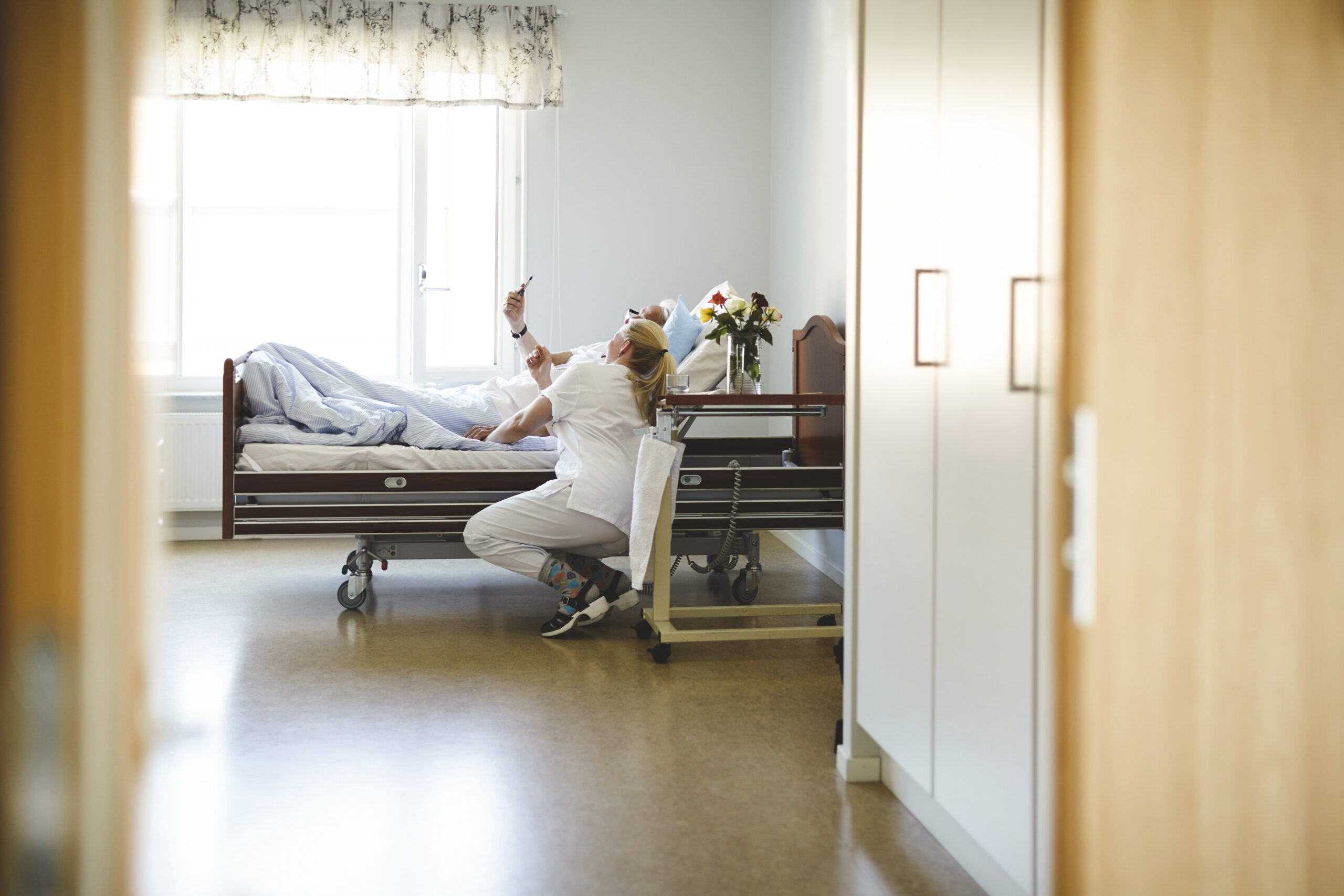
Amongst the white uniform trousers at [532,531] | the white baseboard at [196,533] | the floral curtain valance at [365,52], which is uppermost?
the floral curtain valance at [365,52]

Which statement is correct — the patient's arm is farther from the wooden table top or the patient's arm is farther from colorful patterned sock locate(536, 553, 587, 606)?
the wooden table top

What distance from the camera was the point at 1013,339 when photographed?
1460mm

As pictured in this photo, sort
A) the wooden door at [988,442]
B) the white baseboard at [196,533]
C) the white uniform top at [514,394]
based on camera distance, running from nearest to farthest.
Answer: the wooden door at [988,442], the white uniform top at [514,394], the white baseboard at [196,533]

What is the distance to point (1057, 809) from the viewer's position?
1.10 m

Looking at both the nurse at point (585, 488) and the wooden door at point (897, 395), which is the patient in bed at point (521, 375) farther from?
the wooden door at point (897, 395)

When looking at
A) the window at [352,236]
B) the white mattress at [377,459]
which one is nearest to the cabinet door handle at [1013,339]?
the white mattress at [377,459]

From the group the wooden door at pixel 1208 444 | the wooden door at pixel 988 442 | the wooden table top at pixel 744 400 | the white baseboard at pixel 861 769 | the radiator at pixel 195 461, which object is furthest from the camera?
the radiator at pixel 195 461

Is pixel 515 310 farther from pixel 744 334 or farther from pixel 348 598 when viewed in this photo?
pixel 348 598

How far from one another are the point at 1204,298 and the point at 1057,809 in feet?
1.97

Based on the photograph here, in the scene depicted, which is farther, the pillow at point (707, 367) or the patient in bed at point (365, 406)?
the pillow at point (707, 367)

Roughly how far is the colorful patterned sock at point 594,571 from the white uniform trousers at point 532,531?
66 mm

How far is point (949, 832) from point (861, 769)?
35cm

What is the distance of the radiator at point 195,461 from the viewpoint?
493cm

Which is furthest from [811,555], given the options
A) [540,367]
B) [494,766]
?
[494,766]
